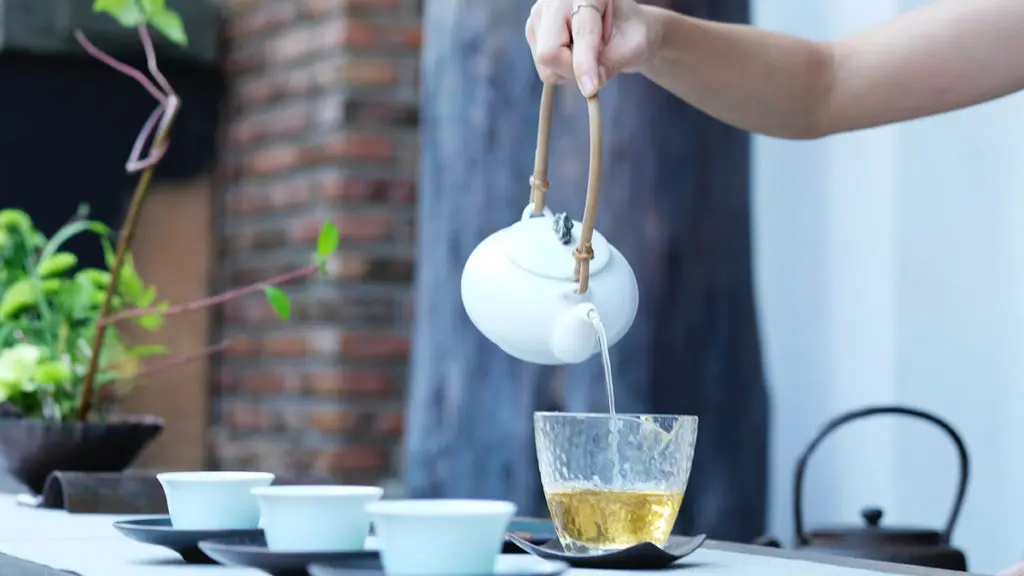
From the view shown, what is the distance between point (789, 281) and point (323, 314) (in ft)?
3.16

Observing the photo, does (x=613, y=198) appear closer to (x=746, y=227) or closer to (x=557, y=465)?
(x=746, y=227)

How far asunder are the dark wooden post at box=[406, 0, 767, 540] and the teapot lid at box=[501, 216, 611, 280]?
1305 mm

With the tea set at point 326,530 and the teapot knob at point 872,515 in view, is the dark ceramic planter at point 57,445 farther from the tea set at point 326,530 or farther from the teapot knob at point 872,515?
the teapot knob at point 872,515

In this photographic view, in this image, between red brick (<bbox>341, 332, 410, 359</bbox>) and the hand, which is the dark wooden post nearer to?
red brick (<bbox>341, 332, 410, 359</bbox>)

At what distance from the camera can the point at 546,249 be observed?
1060 millimetres

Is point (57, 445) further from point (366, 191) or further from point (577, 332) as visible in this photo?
point (366, 191)

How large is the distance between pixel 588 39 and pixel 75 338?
731mm

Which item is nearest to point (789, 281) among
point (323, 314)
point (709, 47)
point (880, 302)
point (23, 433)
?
point (880, 302)

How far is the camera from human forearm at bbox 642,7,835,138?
151 centimetres

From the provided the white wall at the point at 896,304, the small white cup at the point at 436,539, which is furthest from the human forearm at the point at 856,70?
the white wall at the point at 896,304

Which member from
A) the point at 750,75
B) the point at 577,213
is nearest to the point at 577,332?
the point at 750,75

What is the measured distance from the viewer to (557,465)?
1.00 meters

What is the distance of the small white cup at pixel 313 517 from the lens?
864 millimetres

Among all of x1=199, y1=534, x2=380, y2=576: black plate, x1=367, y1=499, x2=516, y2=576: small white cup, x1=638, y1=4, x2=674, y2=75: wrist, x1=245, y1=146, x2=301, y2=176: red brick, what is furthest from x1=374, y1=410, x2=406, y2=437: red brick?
x1=367, y1=499, x2=516, y2=576: small white cup
